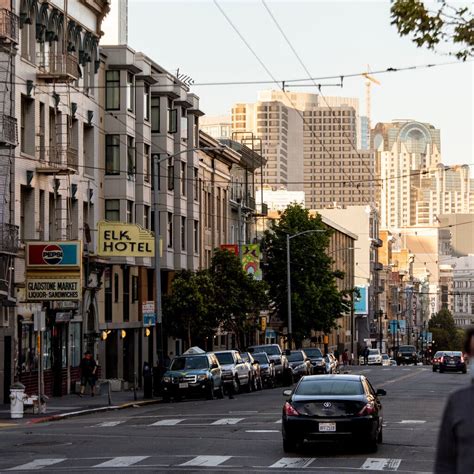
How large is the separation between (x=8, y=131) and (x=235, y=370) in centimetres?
1375

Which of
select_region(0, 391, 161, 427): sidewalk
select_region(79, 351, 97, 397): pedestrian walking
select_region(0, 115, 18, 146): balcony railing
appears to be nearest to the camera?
select_region(0, 391, 161, 427): sidewalk

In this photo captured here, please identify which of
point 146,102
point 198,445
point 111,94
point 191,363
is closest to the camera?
point 198,445

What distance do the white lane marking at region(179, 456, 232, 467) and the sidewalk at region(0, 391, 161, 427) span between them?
1207 centimetres

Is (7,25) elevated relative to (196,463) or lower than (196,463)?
elevated

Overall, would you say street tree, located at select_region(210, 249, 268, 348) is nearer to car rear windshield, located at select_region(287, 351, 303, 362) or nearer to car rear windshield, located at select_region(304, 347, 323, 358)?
car rear windshield, located at select_region(287, 351, 303, 362)

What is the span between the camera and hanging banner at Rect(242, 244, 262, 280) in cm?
7450

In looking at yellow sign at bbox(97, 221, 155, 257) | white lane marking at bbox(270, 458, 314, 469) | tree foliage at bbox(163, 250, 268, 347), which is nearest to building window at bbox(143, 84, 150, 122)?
tree foliage at bbox(163, 250, 268, 347)

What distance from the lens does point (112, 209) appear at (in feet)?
202

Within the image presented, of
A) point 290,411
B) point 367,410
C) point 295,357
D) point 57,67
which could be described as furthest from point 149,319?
point 367,410

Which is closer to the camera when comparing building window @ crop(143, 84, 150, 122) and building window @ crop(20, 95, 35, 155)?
building window @ crop(20, 95, 35, 155)

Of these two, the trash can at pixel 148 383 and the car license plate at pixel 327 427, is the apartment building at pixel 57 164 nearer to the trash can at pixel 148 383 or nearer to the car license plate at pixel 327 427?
the trash can at pixel 148 383

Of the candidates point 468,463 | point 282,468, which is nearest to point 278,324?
point 282,468

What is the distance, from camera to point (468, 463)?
303 inches

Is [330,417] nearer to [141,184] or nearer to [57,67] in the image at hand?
[57,67]
